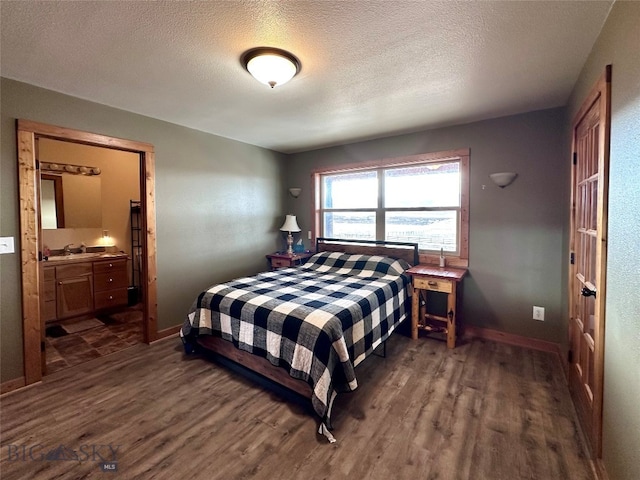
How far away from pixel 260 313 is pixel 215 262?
185 centimetres

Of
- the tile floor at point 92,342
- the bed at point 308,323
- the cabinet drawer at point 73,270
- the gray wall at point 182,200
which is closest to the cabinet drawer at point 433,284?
the bed at point 308,323

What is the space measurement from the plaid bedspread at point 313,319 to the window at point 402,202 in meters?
0.69

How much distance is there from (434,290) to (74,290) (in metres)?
4.49

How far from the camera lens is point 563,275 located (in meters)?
2.79

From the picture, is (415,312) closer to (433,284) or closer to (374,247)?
(433,284)

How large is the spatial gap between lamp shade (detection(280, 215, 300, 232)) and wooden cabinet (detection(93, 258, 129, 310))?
242 centimetres

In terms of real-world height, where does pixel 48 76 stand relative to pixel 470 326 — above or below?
above

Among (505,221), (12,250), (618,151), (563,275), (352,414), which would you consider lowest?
(352,414)

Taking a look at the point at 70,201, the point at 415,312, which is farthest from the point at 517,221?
the point at 70,201

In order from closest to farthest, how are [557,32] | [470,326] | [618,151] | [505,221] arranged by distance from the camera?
[618,151] → [557,32] → [505,221] → [470,326]

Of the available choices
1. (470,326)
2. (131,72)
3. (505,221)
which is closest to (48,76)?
(131,72)

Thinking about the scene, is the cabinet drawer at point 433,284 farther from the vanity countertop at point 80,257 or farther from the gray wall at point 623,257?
the vanity countertop at point 80,257

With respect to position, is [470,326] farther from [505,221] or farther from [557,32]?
[557,32]

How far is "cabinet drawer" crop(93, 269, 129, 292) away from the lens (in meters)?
4.08
